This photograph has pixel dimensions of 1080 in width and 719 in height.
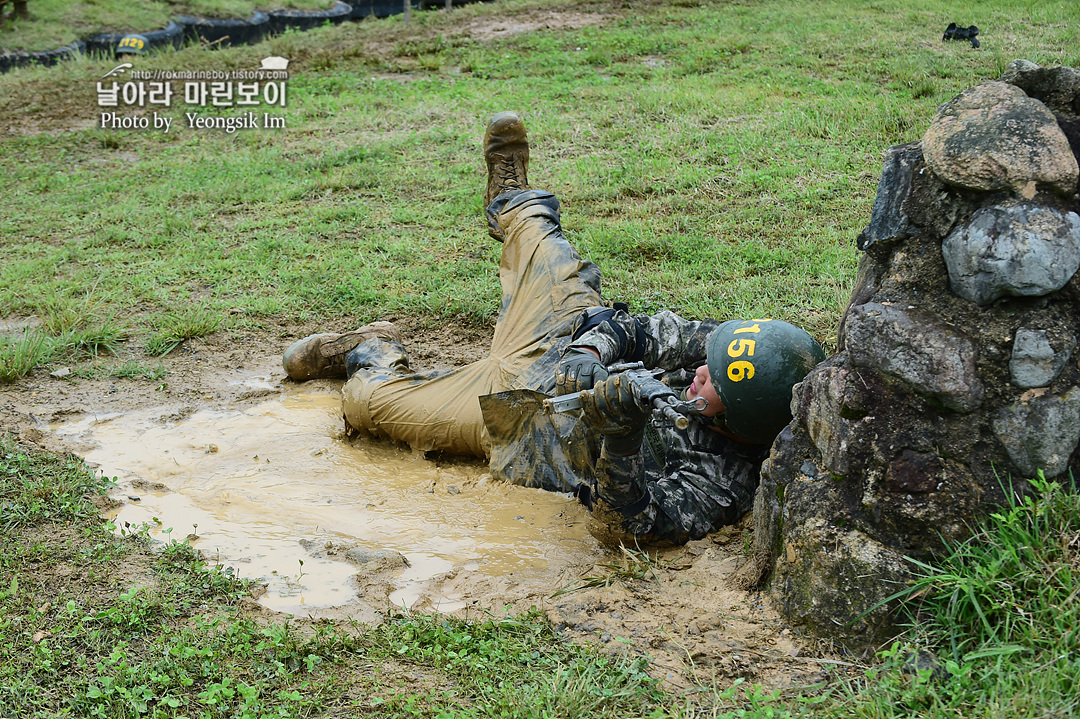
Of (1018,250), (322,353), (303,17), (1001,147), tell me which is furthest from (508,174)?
(303,17)

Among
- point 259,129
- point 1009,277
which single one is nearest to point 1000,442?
point 1009,277

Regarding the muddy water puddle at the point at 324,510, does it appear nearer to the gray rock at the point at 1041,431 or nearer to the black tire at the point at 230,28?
the gray rock at the point at 1041,431

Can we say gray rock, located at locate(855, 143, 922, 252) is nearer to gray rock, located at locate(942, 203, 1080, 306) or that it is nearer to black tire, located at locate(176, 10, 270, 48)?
gray rock, located at locate(942, 203, 1080, 306)

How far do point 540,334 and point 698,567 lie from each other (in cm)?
138

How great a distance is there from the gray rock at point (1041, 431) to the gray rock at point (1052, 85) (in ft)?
2.59

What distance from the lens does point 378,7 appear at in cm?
2278

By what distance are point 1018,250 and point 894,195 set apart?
38 cm

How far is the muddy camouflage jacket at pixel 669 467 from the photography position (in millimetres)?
3113

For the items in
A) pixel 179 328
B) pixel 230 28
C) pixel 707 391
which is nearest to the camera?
pixel 707 391

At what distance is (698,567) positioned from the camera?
9.90 feet

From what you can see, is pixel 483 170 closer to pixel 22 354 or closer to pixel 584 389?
pixel 22 354

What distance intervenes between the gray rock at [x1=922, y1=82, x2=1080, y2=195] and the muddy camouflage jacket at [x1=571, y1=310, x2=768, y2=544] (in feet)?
4.12

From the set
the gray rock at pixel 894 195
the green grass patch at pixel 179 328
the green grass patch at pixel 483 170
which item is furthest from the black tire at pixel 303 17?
the gray rock at pixel 894 195

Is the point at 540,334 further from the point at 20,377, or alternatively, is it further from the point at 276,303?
the point at 20,377
